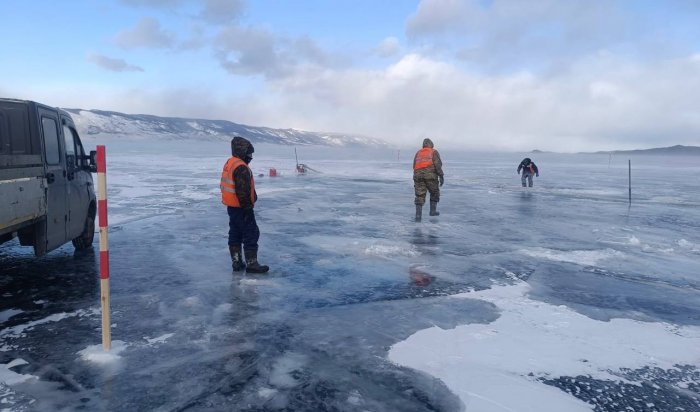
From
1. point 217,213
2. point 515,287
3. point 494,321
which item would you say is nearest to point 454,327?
point 494,321

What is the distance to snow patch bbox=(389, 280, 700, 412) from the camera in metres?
3.36

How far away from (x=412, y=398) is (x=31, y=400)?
2.51 meters

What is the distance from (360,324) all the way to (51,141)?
4.86 metres

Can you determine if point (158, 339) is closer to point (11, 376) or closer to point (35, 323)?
point (11, 376)

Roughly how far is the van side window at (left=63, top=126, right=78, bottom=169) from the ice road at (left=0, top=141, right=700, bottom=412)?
4.64 feet

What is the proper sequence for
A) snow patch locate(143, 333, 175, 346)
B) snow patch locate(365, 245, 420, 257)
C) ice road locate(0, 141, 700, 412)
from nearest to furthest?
ice road locate(0, 141, 700, 412)
snow patch locate(143, 333, 175, 346)
snow patch locate(365, 245, 420, 257)

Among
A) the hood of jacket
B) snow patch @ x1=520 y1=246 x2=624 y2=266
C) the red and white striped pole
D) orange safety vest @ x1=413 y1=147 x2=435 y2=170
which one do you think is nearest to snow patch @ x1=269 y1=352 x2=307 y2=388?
the red and white striped pole

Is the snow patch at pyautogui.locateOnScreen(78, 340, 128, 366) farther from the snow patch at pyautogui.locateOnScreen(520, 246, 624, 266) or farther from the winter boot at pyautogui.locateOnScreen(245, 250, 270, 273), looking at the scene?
the snow patch at pyautogui.locateOnScreen(520, 246, 624, 266)

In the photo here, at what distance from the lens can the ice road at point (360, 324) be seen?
3.33 metres

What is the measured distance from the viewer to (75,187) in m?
7.06

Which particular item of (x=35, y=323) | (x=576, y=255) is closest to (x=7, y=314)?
(x=35, y=323)

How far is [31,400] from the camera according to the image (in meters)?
3.16

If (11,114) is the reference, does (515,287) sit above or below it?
below

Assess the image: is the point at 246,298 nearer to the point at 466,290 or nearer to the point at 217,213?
the point at 466,290
